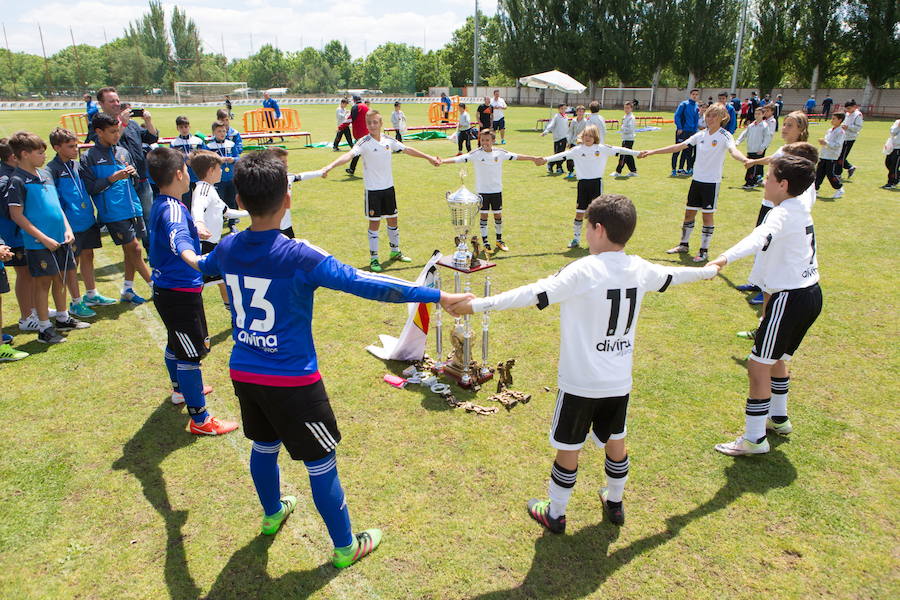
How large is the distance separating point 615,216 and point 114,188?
7447 mm

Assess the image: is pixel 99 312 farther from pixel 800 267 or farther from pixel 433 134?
pixel 433 134

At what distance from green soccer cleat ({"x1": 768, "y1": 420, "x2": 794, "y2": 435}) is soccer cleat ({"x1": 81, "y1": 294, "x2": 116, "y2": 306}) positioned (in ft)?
28.4

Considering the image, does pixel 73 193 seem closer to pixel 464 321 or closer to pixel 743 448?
pixel 464 321

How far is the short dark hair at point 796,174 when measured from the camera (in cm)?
422

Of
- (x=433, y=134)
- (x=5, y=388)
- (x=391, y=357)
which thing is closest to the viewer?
(x=5, y=388)

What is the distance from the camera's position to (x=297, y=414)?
302 cm

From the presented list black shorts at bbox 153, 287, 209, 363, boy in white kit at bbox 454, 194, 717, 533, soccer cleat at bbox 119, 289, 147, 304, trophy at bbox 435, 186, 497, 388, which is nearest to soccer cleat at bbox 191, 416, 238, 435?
black shorts at bbox 153, 287, 209, 363

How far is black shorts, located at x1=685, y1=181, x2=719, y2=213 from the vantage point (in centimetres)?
941

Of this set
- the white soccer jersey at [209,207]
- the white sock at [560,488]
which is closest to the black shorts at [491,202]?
the white soccer jersey at [209,207]

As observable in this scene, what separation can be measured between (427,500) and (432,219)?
916 cm

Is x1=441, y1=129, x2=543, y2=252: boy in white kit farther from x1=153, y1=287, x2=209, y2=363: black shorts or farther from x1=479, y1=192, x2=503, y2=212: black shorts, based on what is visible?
x1=153, y1=287, x2=209, y2=363: black shorts

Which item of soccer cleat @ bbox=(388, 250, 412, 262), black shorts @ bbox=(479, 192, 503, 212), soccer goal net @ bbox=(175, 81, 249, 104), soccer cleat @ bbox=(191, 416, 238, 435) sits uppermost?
soccer goal net @ bbox=(175, 81, 249, 104)

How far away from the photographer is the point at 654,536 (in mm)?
3744

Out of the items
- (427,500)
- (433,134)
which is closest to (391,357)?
(427,500)
